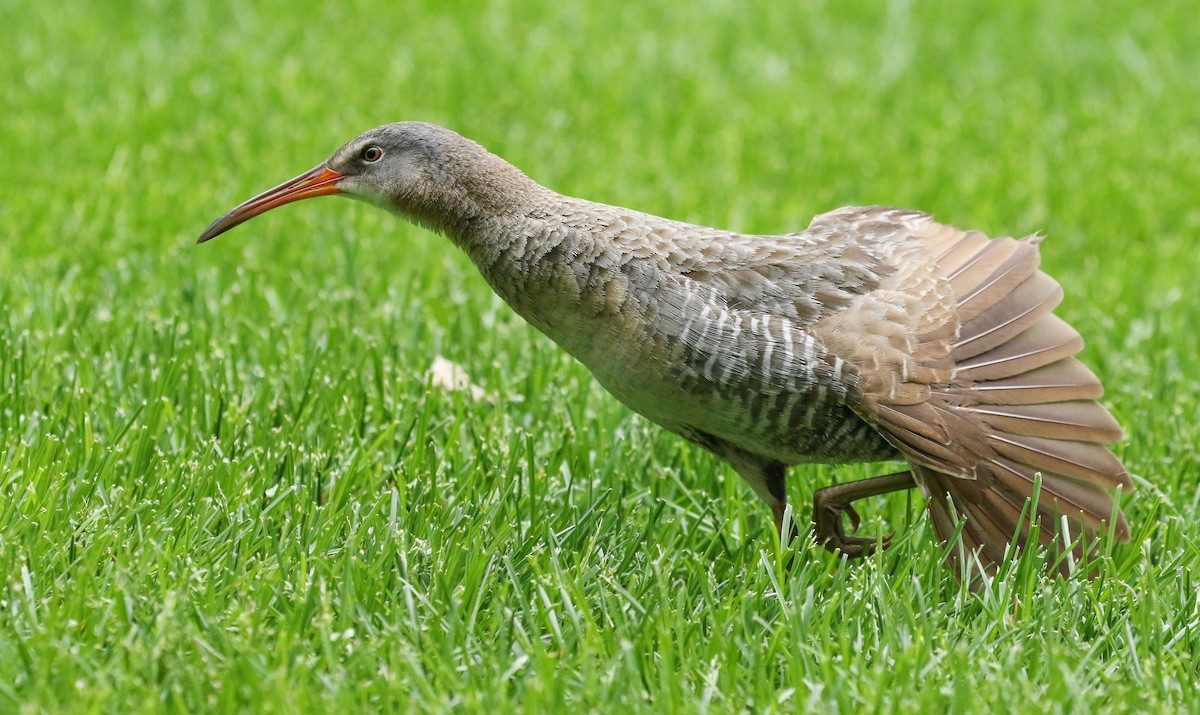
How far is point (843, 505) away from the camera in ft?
13.2

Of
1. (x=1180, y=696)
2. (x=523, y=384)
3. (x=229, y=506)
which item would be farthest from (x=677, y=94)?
(x=1180, y=696)

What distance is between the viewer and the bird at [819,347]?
3.62m

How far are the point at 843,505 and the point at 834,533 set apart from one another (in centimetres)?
8

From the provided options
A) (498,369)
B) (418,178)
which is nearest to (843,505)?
(498,369)

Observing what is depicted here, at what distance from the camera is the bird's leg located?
396 centimetres

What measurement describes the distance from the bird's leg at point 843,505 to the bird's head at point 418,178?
113 cm

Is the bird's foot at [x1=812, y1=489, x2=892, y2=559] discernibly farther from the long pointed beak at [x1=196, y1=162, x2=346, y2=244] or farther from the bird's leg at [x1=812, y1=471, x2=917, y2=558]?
the long pointed beak at [x1=196, y1=162, x2=346, y2=244]

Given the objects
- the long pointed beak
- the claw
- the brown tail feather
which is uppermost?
the long pointed beak

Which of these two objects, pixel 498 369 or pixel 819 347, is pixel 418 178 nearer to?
pixel 498 369

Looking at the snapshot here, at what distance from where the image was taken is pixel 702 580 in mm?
3488

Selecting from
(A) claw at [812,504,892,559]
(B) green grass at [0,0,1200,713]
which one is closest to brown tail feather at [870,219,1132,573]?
(B) green grass at [0,0,1200,713]

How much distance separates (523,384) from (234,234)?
72.3 inches

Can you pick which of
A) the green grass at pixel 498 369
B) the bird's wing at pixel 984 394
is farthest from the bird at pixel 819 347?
the green grass at pixel 498 369

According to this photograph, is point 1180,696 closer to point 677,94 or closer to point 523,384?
point 523,384
